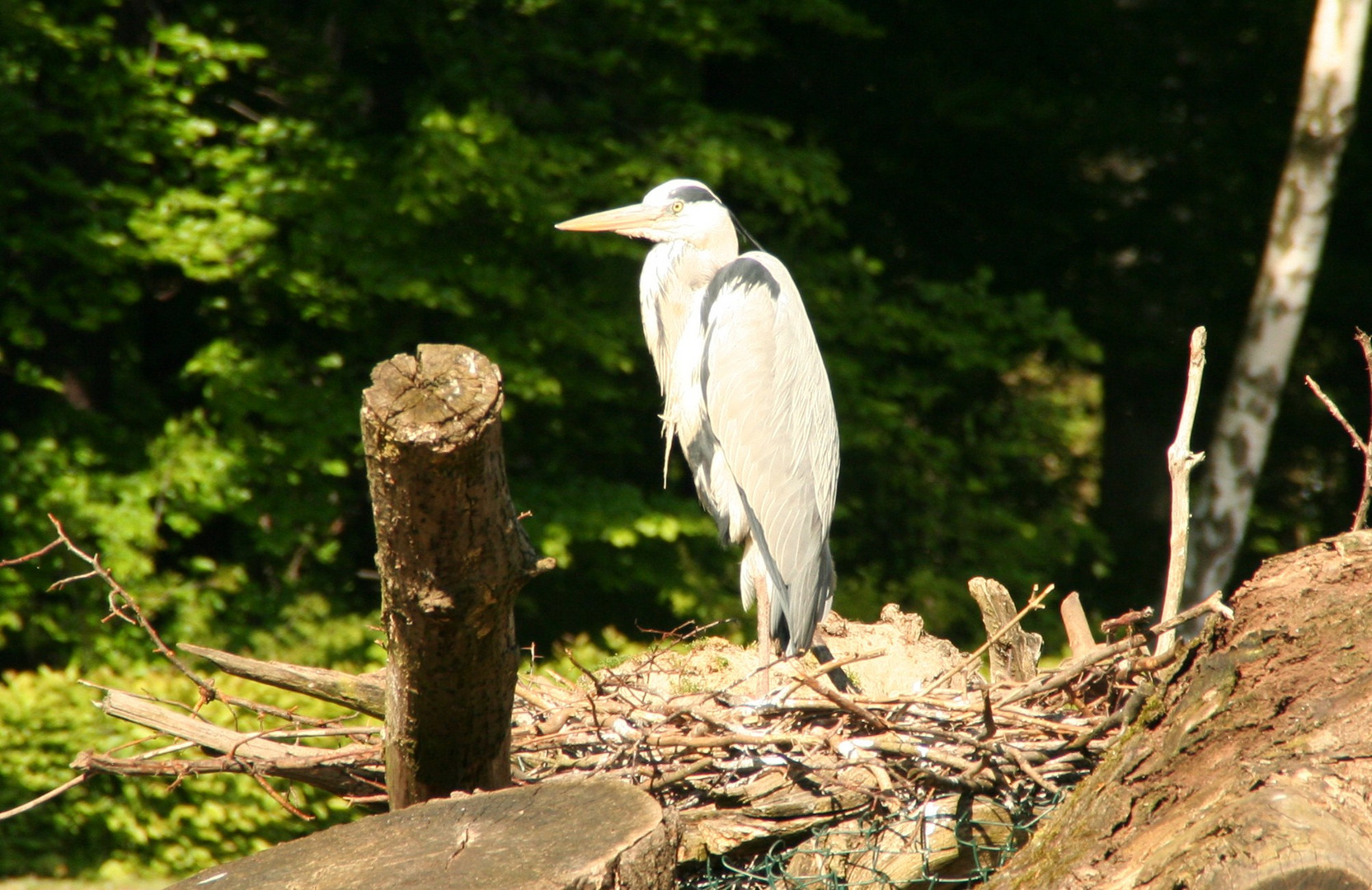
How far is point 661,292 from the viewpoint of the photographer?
4.36 m

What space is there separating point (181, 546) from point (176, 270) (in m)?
1.60

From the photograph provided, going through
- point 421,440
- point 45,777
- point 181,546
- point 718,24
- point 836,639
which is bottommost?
point 45,777

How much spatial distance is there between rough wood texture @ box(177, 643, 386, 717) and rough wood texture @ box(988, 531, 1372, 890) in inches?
56.7

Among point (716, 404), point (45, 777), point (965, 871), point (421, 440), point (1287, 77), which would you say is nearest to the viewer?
point (421, 440)

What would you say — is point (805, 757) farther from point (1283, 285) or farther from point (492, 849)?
point (1283, 285)

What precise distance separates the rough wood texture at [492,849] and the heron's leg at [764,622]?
1.71 m

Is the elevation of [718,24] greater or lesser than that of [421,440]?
greater

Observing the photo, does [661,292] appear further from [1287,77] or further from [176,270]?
[1287,77]

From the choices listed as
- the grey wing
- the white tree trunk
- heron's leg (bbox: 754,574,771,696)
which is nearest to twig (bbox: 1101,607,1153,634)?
heron's leg (bbox: 754,574,771,696)

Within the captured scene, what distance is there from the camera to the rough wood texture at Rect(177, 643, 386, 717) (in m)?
2.67

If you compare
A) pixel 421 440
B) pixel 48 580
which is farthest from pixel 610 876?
pixel 48 580

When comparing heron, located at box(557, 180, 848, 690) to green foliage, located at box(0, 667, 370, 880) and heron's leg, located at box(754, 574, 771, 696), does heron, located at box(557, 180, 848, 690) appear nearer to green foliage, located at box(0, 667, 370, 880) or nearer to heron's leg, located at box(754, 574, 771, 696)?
heron's leg, located at box(754, 574, 771, 696)

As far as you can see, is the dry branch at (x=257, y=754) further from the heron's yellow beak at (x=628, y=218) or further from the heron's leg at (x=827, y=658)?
the heron's yellow beak at (x=628, y=218)

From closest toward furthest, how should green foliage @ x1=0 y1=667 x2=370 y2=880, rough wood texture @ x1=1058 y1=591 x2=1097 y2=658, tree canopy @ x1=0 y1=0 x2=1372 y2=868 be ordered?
rough wood texture @ x1=1058 y1=591 x2=1097 y2=658 < green foliage @ x1=0 y1=667 x2=370 y2=880 < tree canopy @ x1=0 y1=0 x2=1372 y2=868
